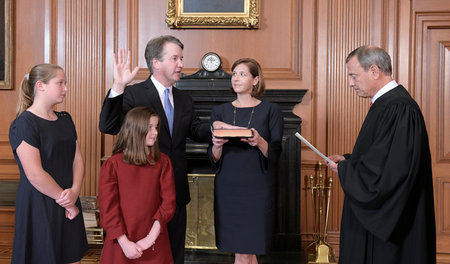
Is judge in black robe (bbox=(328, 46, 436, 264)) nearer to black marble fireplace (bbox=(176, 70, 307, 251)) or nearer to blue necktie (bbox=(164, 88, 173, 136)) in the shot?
blue necktie (bbox=(164, 88, 173, 136))

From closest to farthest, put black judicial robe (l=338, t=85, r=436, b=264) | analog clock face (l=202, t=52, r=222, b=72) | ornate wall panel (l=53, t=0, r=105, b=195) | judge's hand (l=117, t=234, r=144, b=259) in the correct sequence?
black judicial robe (l=338, t=85, r=436, b=264), judge's hand (l=117, t=234, r=144, b=259), analog clock face (l=202, t=52, r=222, b=72), ornate wall panel (l=53, t=0, r=105, b=195)

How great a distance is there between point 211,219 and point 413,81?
240 centimetres

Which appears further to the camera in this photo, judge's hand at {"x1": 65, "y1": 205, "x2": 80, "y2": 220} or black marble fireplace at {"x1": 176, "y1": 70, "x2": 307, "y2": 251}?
black marble fireplace at {"x1": 176, "y1": 70, "x2": 307, "y2": 251}

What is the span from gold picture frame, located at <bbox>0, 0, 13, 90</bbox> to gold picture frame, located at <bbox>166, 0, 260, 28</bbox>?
1.67 m

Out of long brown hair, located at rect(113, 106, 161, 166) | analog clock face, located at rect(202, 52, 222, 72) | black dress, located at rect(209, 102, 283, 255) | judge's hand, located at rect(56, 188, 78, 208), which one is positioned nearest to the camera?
long brown hair, located at rect(113, 106, 161, 166)

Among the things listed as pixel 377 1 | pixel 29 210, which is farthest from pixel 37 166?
pixel 377 1

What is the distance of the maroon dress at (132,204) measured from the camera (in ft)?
8.50

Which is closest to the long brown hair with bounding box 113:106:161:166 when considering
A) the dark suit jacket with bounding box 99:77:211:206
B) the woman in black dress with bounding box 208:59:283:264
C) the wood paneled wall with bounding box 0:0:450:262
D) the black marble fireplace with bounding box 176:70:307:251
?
the dark suit jacket with bounding box 99:77:211:206

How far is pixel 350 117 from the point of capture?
471 cm

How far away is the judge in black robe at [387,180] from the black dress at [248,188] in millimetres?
642

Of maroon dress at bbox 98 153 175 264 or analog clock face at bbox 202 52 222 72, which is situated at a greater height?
analog clock face at bbox 202 52 222 72

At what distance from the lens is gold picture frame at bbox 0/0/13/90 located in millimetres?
4965

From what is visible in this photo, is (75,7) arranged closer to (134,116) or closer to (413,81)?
(134,116)

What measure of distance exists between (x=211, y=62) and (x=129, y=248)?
2.54m
